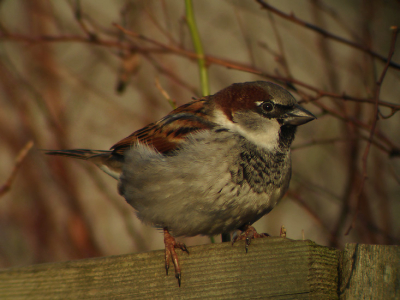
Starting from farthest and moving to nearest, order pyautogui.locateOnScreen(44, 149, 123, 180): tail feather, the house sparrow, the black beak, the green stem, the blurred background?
the blurred background < pyautogui.locateOnScreen(44, 149, 123, 180): tail feather < the green stem < the black beak < the house sparrow

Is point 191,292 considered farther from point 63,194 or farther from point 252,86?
point 63,194

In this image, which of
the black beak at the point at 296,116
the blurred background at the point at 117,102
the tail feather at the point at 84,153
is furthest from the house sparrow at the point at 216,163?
the blurred background at the point at 117,102

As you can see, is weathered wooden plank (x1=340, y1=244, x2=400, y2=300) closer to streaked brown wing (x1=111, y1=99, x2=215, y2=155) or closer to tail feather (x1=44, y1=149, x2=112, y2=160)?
streaked brown wing (x1=111, y1=99, x2=215, y2=155)

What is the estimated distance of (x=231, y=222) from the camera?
6.54ft

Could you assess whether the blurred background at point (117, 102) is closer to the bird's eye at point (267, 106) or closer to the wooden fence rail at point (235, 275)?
the bird's eye at point (267, 106)

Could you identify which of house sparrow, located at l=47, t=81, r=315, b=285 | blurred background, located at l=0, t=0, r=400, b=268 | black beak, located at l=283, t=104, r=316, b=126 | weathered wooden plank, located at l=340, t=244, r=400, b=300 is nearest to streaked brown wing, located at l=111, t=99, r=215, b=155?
house sparrow, located at l=47, t=81, r=315, b=285

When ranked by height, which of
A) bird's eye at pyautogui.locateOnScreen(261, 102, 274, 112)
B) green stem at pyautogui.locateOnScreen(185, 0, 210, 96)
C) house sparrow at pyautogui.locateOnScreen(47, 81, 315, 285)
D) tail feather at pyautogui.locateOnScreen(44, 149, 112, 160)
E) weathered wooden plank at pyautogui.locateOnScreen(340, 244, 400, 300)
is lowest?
weathered wooden plank at pyautogui.locateOnScreen(340, 244, 400, 300)

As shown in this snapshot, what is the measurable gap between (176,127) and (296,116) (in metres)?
0.57

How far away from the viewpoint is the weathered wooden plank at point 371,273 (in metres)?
1.25

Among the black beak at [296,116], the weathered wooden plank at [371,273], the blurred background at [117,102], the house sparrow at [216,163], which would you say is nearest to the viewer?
the weathered wooden plank at [371,273]

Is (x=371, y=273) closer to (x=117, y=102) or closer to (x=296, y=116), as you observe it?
(x=296, y=116)

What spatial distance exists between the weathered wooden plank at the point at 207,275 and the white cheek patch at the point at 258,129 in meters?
0.74

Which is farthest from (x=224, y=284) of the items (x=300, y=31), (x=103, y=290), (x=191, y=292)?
(x=300, y=31)

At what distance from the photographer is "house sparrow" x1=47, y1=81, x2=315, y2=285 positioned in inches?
75.2
